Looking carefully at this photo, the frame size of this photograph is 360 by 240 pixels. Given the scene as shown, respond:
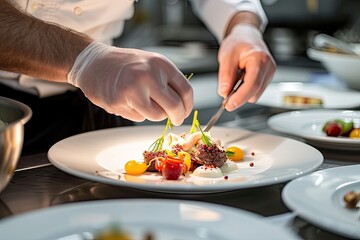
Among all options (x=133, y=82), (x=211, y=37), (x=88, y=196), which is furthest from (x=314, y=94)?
(x=211, y=37)

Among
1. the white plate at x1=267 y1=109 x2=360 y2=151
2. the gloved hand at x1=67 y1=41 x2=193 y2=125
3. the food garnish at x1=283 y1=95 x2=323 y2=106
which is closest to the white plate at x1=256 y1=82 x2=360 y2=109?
the food garnish at x1=283 y1=95 x2=323 y2=106

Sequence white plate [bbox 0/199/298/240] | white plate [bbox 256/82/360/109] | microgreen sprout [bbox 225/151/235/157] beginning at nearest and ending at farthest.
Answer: white plate [bbox 0/199/298/240] < microgreen sprout [bbox 225/151/235/157] < white plate [bbox 256/82/360/109]

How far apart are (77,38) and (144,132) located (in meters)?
0.31

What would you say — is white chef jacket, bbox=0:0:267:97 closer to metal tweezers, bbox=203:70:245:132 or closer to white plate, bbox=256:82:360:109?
white plate, bbox=256:82:360:109

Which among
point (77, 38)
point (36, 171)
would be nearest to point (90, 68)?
point (77, 38)

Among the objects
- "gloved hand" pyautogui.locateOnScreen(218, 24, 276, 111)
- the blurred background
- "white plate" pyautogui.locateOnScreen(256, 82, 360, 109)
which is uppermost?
"gloved hand" pyautogui.locateOnScreen(218, 24, 276, 111)

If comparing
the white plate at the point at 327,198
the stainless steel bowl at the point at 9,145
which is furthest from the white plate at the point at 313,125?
the stainless steel bowl at the point at 9,145

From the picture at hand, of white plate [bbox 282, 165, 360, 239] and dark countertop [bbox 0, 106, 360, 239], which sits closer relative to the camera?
white plate [bbox 282, 165, 360, 239]

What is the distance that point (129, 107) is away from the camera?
4.21ft

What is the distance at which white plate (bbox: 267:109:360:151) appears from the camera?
146 cm

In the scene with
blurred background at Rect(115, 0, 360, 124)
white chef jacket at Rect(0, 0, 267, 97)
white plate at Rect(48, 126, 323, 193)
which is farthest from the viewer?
blurred background at Rect(115, 0, 360, 124)

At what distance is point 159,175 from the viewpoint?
1.24 metres

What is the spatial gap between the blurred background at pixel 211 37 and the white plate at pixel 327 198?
0.88 meters

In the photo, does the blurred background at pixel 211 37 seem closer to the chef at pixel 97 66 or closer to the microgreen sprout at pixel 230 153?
the chef at pixel 97 66
